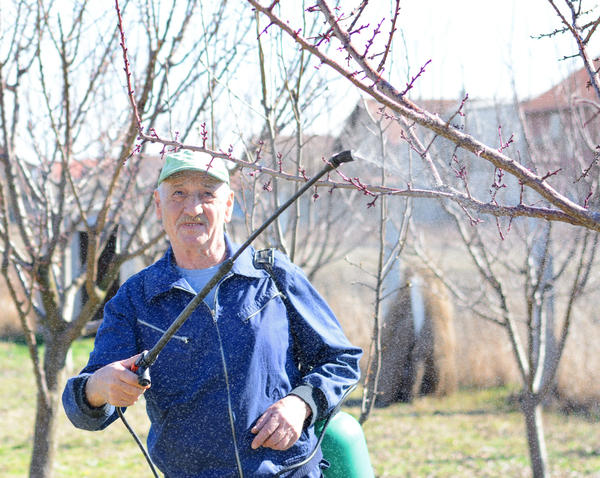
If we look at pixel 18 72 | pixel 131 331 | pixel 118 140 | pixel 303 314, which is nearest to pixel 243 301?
pixel 303 314

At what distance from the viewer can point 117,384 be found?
1.91 meters

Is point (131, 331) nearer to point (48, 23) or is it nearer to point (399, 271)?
point (48, 23)

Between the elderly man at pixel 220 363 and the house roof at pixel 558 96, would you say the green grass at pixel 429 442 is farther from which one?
the elderly man at pixel 220 363

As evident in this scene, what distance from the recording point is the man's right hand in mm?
1887

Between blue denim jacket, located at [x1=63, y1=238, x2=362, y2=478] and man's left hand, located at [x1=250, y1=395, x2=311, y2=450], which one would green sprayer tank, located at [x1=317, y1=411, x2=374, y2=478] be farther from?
man's left hand, located at [x1=250, y1=395, x2=311, y2=450]

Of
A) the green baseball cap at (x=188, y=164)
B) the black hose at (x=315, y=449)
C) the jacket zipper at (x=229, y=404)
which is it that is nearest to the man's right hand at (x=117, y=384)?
the jacket zipper at (x=229, y=404)

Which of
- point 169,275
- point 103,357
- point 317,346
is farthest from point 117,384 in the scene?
point 317,346

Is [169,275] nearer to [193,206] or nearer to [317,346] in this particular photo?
[193,206]

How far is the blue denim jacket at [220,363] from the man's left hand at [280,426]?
0.06 meters

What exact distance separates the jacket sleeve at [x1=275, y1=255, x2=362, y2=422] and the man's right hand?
48 centimetres

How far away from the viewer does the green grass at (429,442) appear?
738cm

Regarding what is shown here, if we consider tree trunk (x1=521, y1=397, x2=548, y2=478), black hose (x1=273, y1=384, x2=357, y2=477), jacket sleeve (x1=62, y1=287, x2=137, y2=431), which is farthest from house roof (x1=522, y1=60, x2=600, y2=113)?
jacket sleeve (x1=62, y1=287, x2=137, y2=431)

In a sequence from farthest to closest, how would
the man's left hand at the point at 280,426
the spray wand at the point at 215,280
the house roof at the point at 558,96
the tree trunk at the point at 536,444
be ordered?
the house roof at the point at 558,96, the tree trunk at the point at 536,444, the man's left hand at the point at 280,426, the spray wand at the point at 215,280

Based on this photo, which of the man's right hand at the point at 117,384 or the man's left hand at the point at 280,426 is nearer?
the man's right hand at the point at 117,384
